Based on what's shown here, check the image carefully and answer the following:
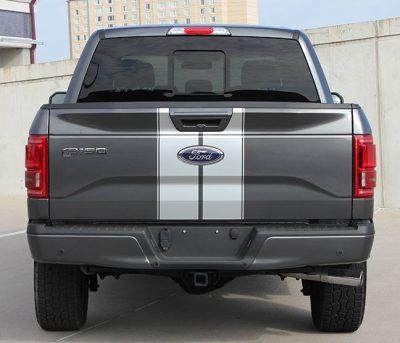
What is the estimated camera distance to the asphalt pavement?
5.07 m

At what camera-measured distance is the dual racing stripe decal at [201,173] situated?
14.2 ft

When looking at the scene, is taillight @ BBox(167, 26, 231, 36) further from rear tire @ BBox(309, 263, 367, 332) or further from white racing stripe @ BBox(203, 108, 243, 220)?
Result: rear tire @ BBox(309, 263, 367, 332)

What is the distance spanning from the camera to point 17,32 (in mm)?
45281

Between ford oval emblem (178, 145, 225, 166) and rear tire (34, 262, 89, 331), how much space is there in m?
1.07

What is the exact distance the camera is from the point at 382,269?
24.4 ft

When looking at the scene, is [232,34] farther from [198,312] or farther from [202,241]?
[198,312]

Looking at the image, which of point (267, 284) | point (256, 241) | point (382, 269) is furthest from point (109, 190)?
point (382, 269)

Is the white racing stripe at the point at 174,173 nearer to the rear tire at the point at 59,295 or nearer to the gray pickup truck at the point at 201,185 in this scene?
the gray pickup truck at the point at 201,185

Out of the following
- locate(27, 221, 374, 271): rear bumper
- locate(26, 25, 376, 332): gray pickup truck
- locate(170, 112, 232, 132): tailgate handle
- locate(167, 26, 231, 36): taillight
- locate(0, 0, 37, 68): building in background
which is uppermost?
locate(0, 0, 37, 68): building in background

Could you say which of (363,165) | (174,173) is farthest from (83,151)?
(363,165)

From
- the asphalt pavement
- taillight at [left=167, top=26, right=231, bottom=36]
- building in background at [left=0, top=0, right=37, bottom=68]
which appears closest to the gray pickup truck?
the asphalt pavement

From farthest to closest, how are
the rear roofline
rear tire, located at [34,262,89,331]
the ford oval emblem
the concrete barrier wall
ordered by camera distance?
the concrete barrier wall < the rear roofline < rear tire, located at [34,262,89,331] < the ford oval emblem

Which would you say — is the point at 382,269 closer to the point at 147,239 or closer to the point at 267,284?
the point at 267,284

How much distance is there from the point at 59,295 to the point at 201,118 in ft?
4.78
